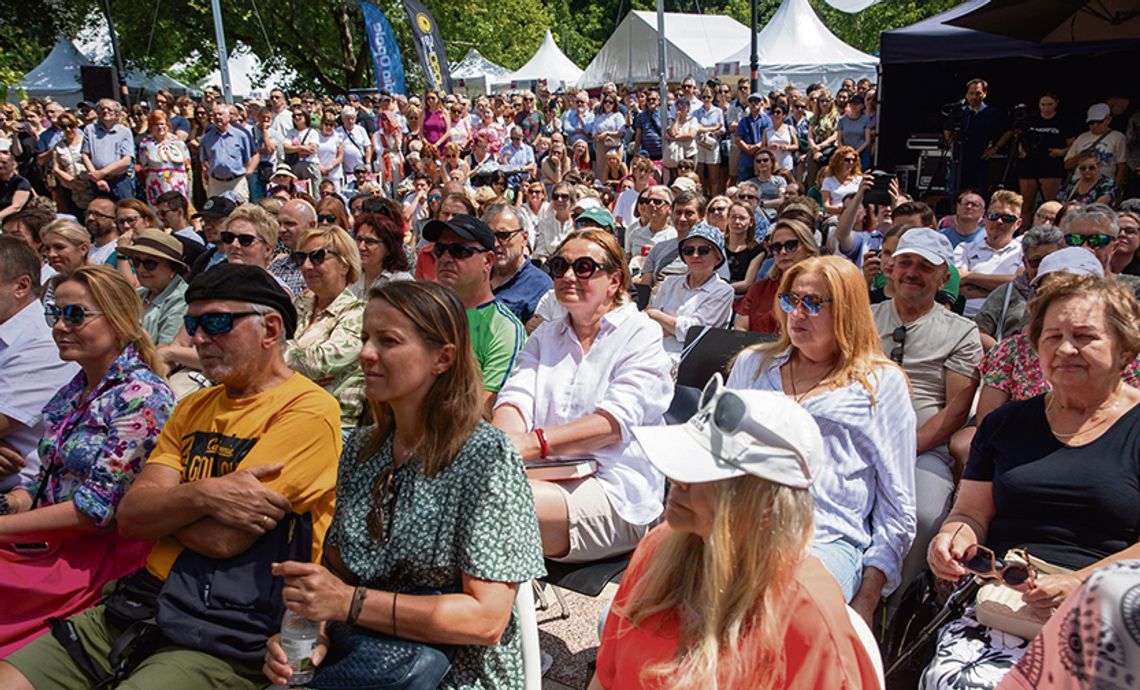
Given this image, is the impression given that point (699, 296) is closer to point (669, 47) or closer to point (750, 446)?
point (750, 446)

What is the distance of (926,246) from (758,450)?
285 cm

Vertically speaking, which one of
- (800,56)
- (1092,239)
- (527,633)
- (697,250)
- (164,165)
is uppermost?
(800,56)

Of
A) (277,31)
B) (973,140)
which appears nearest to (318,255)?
(973,140)

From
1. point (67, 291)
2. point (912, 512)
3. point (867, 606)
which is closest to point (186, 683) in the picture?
point (67, 291)

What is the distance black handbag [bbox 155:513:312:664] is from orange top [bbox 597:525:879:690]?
1.04 meters

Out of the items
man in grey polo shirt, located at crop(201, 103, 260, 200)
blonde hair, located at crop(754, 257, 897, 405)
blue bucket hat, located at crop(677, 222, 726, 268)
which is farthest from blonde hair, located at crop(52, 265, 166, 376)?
man in grey polo shirt, located at crop(201, 103, 260, 200)

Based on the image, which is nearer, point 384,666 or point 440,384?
point 384,666

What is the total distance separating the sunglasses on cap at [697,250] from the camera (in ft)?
18.4

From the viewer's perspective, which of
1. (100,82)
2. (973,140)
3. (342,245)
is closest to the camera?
(342,245)

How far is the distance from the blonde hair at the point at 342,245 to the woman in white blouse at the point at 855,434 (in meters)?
2.36

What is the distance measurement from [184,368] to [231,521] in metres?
3.22

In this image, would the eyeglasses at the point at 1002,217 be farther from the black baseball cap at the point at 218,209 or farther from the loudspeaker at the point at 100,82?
the loudspeaker at the point at 100,82

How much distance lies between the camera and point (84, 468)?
281 cm

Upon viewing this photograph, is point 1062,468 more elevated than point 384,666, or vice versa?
point 1062,468
